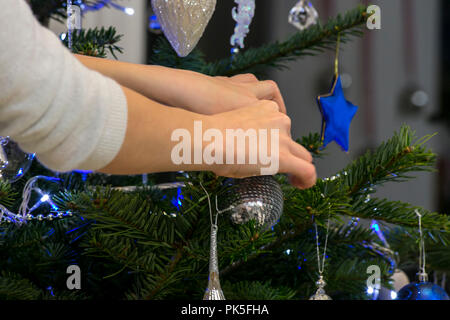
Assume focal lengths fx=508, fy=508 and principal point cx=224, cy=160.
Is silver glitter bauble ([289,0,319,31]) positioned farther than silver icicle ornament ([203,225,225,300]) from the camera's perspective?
Yes

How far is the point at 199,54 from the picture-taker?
672mm

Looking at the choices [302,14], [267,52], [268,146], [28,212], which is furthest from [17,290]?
[302,14]

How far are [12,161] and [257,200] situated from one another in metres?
0.29

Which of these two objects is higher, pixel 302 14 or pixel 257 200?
pixel 302 14

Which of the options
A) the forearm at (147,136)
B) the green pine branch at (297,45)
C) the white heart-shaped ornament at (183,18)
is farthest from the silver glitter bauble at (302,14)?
the forearm at (147,136)

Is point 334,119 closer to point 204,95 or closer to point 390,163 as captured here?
point 390,163

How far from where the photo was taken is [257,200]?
1.28 ft

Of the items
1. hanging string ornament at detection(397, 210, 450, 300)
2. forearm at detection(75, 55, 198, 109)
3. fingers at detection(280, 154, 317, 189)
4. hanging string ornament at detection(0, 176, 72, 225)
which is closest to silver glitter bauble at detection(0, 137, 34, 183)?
hanging string ornament at detection(0, 176, 72, 225)

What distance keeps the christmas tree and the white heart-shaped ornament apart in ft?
0.25

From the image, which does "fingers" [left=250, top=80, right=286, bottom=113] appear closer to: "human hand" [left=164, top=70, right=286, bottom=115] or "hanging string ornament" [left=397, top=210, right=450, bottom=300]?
"human hand" [left=164, top=70, right=286, bottom=115]

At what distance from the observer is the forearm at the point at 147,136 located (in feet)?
1.02

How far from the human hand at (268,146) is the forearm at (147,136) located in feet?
0.08

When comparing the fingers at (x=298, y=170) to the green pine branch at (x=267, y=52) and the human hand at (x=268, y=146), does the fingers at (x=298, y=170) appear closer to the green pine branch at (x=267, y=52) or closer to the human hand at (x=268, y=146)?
the human hand at (x=268, y=146)

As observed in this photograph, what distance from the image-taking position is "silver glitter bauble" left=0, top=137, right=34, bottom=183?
53cm
